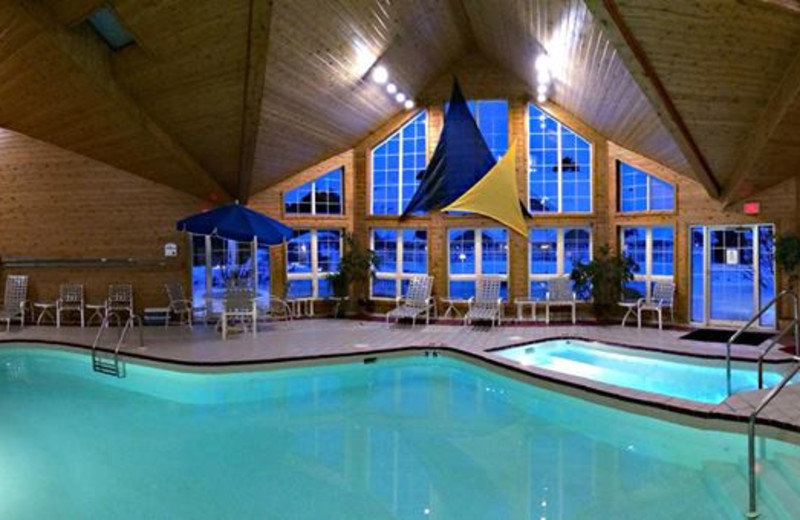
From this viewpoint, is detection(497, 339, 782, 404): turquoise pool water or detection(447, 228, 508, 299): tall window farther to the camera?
detection(447, 228, 508, 299): tall window

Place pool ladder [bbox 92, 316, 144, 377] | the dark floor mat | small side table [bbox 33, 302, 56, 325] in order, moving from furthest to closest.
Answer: small side table [bbox 33, 302, 56, 325], the dark floor mat, pool ladder [bbox 92, 316, 144, 377]

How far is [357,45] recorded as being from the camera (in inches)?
307

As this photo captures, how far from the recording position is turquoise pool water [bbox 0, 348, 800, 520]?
12.2 feet

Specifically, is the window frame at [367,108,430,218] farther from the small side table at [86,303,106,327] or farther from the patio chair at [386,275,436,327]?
the small side table at [86,303,106,327]

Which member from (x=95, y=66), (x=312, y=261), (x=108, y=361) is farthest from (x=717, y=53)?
(x=108, y=361)

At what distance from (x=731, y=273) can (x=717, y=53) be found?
5.07m

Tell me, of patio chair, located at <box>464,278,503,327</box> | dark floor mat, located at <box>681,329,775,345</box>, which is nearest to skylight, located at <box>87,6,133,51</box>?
patio chair, located at <box>464,278,503,327</box>

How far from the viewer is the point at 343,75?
8.35 m

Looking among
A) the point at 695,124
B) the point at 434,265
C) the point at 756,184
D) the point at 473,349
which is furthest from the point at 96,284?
the point at 756,184

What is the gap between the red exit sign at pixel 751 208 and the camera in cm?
856

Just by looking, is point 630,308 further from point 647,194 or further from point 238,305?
point 238,305

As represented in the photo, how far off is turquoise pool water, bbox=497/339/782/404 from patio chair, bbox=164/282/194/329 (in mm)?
5968

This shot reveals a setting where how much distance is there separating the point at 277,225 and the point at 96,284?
4.40 meters

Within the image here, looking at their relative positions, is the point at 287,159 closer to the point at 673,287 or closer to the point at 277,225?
the point at 277,225
